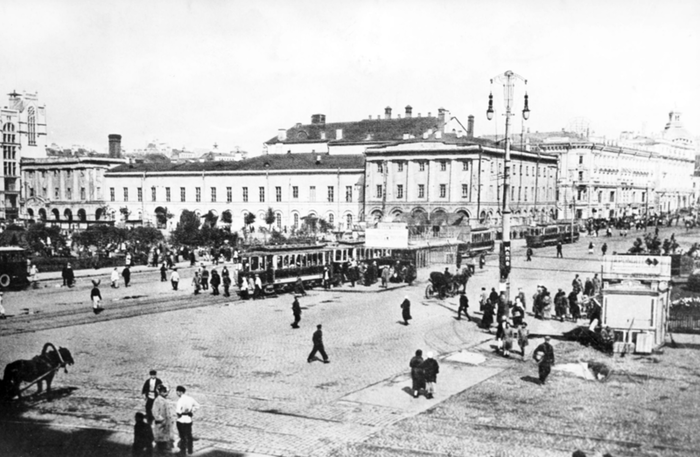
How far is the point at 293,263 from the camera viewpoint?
3075 centimetres

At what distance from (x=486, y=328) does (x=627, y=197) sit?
80066 mm

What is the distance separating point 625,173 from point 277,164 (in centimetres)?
4920

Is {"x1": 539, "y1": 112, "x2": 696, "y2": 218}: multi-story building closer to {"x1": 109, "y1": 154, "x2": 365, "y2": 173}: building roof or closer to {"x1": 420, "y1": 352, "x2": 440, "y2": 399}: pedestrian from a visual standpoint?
{"x1": 109, "y1": 154, "x2": 365, "y2": 173}: building roof

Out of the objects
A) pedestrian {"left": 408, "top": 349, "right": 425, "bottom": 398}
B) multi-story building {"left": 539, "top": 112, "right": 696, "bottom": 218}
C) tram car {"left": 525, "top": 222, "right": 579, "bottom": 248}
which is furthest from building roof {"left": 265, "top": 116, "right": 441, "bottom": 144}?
pedestrian {"left": 408, "top": 349, "right": 425, "bottom": 398}

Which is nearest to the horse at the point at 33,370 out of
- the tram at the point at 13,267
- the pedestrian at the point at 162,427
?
the pedestrian at the point at 162,427

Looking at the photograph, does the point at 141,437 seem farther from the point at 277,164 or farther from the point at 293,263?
the point at 277,164

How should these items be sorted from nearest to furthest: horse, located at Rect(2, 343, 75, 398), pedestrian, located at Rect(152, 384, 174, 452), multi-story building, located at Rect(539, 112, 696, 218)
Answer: pedestrian, located at Rect(152, 384, 174, 452) < horse, located at Rect(2, 343, 75, 398) < multi-story building, located at Rect(539, 112, 696, 218)

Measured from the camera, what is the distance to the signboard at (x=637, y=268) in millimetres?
19000

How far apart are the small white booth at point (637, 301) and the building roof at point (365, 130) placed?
53896 mm

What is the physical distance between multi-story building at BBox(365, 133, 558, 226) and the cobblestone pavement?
121 ft

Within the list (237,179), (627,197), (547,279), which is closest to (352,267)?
(547,279)

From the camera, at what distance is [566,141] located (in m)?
87.9

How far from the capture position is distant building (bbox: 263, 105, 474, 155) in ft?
242

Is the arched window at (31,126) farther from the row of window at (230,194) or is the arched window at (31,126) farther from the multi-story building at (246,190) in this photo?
the row of window at (230,194)
